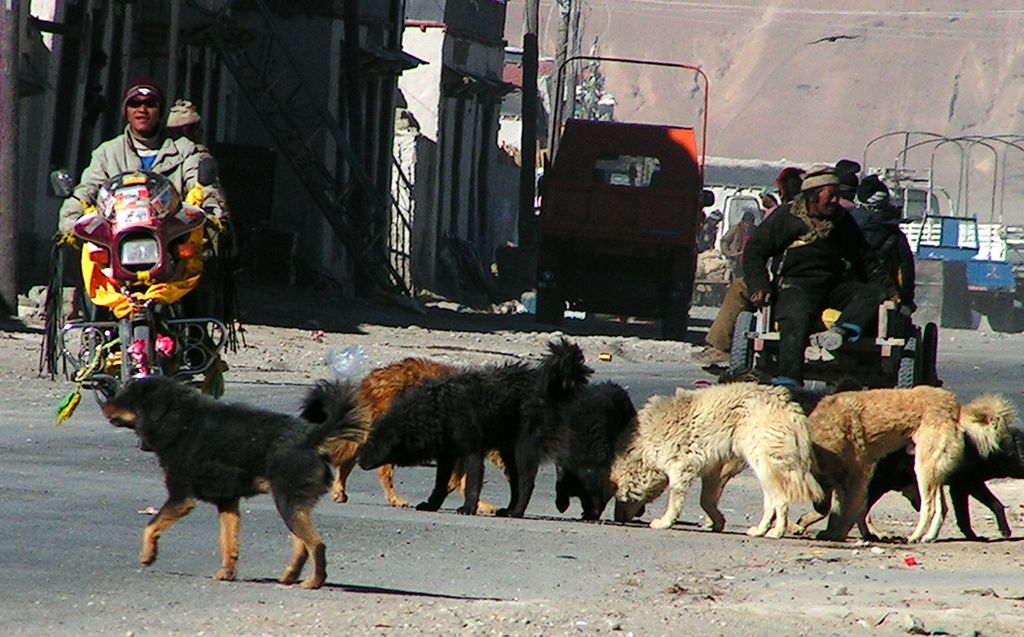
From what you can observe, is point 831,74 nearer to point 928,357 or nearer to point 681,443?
point 928,357

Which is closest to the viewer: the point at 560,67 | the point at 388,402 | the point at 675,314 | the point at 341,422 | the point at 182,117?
the point at 341,422

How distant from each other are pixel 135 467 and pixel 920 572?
4.19m

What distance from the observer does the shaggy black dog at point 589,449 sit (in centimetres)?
1134

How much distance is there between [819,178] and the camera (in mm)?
13688

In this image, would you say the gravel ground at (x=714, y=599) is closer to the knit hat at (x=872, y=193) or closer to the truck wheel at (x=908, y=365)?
the truck wheel at (x=908, y=365)

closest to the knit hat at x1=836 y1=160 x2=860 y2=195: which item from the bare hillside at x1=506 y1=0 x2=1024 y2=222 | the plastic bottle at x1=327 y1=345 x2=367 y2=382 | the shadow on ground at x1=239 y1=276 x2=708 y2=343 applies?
the plastic bottle at x1=327 y1=345 x2=367 y2=382

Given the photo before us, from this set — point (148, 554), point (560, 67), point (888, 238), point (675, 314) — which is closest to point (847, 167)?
point (888, 238)

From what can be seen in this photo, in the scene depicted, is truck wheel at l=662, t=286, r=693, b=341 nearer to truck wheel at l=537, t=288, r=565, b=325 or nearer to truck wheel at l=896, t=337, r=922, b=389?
truck wheel at l=537, t=288, r=565, b=325

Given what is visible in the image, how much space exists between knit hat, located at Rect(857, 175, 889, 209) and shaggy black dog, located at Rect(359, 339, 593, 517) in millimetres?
4962

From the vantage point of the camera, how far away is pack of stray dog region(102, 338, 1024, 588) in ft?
35.4

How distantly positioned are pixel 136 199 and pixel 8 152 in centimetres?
940

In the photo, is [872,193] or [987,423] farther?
[872,193]

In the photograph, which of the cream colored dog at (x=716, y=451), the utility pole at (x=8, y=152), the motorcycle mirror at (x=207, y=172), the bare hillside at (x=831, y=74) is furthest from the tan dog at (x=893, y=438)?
the bare hillside at (x=831, y=74)

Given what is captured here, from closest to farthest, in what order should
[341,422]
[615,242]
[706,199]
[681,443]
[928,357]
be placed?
[341,422] → [681,443] → [928,357] → [615,242] → [706,199]
